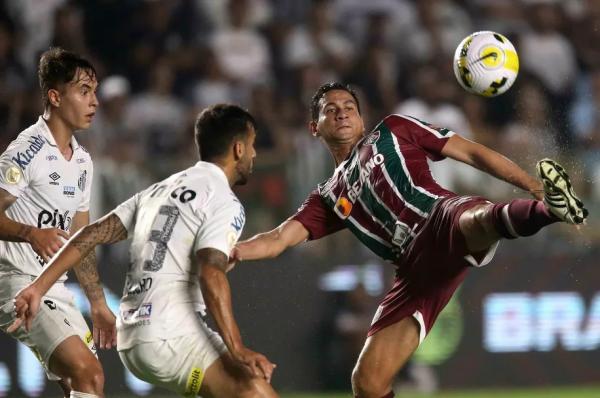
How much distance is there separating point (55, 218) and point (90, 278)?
16.8 inches

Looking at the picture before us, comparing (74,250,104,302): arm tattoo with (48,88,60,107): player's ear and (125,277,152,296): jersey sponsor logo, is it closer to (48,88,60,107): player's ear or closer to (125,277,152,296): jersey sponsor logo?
(48,88,60,107): player's ear

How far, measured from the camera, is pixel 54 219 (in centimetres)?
707

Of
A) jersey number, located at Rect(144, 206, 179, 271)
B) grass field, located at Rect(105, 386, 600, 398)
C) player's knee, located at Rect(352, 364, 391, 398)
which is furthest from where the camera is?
grass field, located at Rect(105, 386, 600, 398)

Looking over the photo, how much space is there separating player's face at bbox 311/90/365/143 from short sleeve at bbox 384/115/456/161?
0.27 meters

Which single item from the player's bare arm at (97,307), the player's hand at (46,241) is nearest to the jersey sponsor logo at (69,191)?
the player's bare arm at (97,307)

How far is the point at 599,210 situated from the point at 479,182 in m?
1.29

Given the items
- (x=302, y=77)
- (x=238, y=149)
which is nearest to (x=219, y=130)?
(x=238, y=149)

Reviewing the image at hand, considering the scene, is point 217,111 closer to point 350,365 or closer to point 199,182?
point 199,182

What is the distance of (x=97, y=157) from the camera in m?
11.0

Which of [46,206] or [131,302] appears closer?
[131,302]

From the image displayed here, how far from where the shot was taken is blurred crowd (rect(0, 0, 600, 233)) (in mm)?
11805

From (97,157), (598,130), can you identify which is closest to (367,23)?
(598,130)

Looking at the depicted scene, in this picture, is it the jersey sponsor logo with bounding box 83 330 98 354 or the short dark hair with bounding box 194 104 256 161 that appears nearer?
the short dark hair with bounding box 194 104 256 161

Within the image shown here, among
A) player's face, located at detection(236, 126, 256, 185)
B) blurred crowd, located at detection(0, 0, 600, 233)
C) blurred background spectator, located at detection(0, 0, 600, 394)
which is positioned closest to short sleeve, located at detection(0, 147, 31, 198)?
player's face, located at detection(236, 126, 256, 185)
